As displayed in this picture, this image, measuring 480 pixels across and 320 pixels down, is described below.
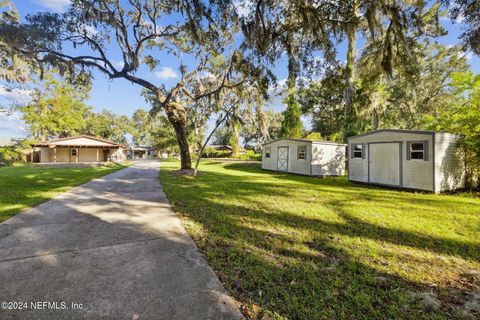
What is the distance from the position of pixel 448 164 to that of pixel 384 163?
6.88 feet

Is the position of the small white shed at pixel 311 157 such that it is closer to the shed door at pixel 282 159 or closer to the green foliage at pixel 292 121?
the shed door at pixel 282 159

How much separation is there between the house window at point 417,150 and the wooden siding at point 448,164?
16.1 inches

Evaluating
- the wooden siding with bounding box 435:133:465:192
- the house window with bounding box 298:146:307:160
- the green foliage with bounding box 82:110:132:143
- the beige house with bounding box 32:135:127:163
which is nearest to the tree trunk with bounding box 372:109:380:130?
the house window with bounding box 298:146:307:160

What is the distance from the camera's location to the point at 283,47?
269 inches

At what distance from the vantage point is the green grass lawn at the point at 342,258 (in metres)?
1.99

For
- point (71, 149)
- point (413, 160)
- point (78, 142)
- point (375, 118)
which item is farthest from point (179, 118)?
point (71, 149)

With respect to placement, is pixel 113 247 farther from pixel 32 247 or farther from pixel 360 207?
pixel 360 207

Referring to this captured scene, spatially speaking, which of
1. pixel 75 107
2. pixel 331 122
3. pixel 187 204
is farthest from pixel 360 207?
pixel 75 107

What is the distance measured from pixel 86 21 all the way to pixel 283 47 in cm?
816

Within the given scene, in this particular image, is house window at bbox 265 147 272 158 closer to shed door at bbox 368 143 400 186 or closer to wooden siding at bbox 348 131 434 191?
wooden siding at bbox 348 131 434 191

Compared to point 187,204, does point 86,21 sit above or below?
above

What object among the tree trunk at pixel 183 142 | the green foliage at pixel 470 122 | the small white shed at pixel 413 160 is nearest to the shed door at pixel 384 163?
the small white shed at pixel 413 160

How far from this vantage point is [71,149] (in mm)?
26203

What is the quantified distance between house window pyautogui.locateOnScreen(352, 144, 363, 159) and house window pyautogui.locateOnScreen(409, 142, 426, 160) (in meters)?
2.09
